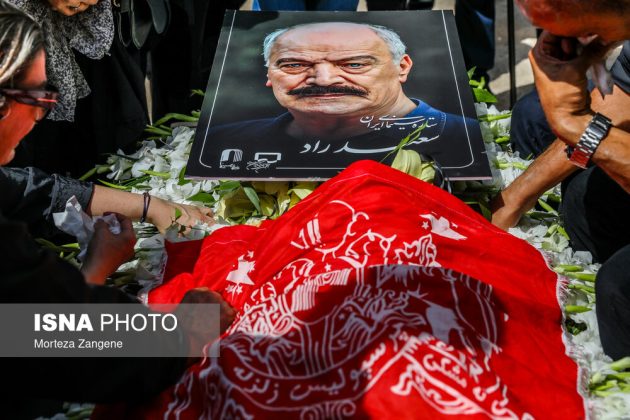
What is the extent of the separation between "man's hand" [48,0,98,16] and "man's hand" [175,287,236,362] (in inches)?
39.6

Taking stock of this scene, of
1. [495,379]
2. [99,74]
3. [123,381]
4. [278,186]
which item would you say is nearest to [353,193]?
[278,186]

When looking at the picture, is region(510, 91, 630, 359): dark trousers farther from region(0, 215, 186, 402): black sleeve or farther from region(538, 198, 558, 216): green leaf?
region(0, 215, 186, 402): black sleeve

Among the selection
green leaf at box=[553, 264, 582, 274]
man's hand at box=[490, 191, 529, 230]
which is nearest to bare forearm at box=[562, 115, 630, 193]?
green leaf at box=[553, 264, 582, 274]

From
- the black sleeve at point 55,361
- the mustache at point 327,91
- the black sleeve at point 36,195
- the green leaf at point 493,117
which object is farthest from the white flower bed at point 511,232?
the black sleeve at point 55,361

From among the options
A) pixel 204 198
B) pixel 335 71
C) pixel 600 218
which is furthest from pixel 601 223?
pixel 204 198

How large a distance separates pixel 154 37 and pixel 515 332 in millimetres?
1816

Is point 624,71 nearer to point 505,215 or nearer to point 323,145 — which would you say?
point 505,215

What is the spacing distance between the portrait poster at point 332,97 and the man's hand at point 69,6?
43cm

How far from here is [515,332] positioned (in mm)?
1382

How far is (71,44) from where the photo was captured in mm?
2150

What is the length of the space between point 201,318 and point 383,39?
48.0 inches

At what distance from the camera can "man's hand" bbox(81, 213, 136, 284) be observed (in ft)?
5.23

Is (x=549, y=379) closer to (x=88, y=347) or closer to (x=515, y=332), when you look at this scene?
(x=515, y=332)

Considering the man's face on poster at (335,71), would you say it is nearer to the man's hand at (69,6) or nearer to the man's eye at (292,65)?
the man's eye at (292,65)
